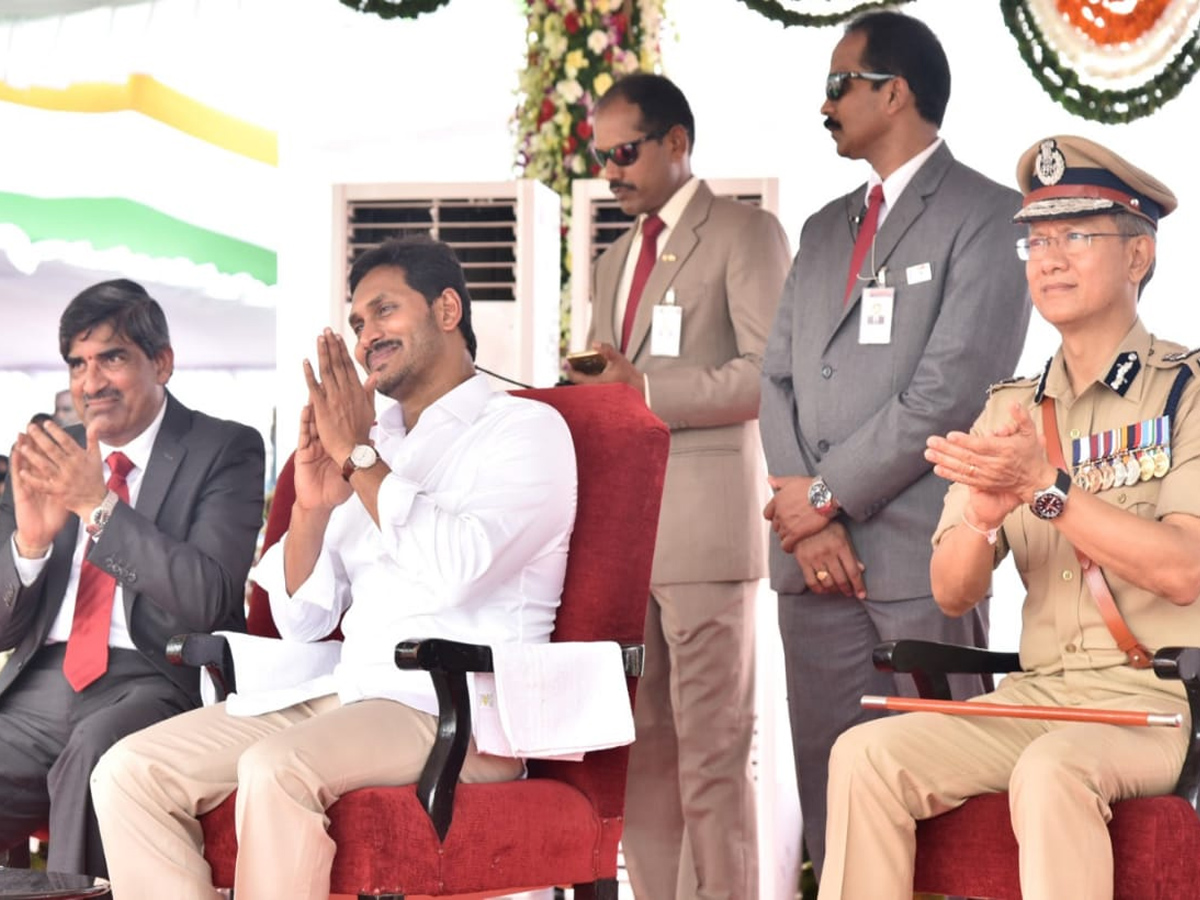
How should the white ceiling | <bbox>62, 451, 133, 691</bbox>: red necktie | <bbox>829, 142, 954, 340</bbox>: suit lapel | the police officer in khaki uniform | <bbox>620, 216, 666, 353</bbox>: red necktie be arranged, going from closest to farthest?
the police officer in khaki uniform → <bbox>62, 451, 133, 691</bbox>: red necktie → <bbox>829, 142, 954, 340</bbox>: suit lapel → <bbox>620, 216, 666, 353</bbox>: red necktie → the white ceiling

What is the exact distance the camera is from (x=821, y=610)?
3.93 m

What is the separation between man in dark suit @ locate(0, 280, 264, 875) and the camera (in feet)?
12.0

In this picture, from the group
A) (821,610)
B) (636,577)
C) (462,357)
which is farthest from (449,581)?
(821,610)

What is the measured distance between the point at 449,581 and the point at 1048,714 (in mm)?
1102

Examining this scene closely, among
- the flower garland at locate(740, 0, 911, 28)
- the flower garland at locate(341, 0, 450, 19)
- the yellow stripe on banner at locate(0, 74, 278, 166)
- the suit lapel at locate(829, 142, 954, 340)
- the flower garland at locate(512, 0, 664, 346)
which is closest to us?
Result: the suit lapel at locate(829, 142, 954, 340)

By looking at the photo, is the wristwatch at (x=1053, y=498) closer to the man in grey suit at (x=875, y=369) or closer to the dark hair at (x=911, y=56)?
the man in grey suit at (x=875, y=369)

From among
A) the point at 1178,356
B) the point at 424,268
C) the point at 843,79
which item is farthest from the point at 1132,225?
the point at 424,268

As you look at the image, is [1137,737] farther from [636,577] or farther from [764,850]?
[764,850]

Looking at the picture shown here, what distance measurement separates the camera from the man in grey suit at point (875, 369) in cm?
374

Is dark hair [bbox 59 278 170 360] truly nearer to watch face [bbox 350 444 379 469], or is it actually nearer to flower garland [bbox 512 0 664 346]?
watch face [bbox 350 444 379 469]

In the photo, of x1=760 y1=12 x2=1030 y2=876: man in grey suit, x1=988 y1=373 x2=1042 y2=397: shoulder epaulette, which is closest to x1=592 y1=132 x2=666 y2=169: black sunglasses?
x1=760 y1=12 x2=1030 y2=876: man in grey suit

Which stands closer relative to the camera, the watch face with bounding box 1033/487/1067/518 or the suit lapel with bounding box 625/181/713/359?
the watch face with bounding box 1033/487/1067/518

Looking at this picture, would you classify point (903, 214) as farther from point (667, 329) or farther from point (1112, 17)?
point (1112, 17)

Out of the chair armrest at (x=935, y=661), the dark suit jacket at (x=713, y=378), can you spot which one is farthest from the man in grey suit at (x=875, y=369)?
the chair armrest at (x=935, y=661)
